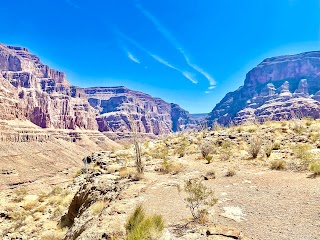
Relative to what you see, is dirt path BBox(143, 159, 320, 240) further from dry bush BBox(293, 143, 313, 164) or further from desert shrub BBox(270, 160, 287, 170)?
dry bush BBox(293, 143, 313, 164)

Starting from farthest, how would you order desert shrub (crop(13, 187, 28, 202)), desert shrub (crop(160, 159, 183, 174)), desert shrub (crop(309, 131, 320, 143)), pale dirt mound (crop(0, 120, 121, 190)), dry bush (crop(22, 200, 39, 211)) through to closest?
pale dirt mound (crop(0, 120, 121, 190)) < desert shrub (crop(13, 187, 28, 202)) < dry bush (crop(22, 200, 39, 211)) < desert shrub (crop(309, 131, 320, 143)) < desert shrub (crop(160, 159, 183, 174))

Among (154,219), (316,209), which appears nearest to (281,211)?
(316,209)

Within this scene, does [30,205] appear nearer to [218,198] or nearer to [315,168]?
[218,198]

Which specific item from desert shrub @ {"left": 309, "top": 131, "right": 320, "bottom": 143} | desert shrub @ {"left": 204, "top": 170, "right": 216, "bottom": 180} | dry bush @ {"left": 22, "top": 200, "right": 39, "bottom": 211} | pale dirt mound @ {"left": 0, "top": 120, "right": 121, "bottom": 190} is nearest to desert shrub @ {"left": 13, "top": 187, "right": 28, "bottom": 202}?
dry bush @ {"left": 22, "top": 200, "right": 39, "bottom": 211}

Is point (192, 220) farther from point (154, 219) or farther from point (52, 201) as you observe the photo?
point (52, 201)

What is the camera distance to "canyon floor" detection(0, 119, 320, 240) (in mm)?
7363

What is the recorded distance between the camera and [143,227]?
6.68m

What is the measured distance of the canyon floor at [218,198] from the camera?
736 centimetres

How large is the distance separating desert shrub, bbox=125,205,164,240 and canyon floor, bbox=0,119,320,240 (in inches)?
9.2

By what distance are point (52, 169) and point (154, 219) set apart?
415 feet

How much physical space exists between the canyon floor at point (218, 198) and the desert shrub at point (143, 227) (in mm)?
234

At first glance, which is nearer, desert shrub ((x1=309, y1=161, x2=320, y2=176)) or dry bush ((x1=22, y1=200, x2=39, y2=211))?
desert shrub ((x1=309, y1=161, x2=320, y2=176))

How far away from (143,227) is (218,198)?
13.1 feet

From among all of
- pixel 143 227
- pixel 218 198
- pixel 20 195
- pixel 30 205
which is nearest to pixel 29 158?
pixel 20 195
